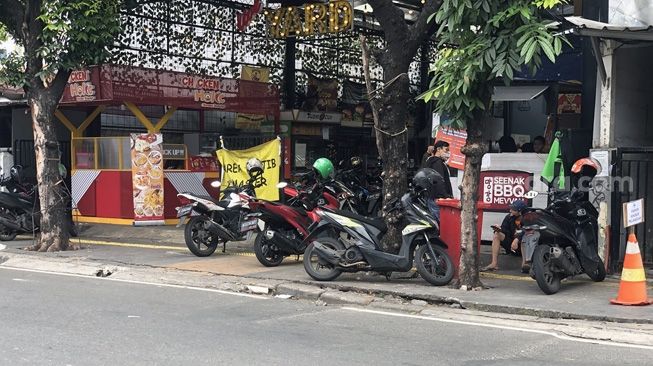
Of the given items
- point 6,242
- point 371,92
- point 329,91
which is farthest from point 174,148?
point 371,92

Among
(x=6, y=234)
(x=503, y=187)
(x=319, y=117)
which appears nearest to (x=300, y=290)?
(x=503, y=187)

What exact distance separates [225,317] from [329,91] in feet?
45.3

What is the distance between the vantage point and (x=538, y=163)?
40.3ft

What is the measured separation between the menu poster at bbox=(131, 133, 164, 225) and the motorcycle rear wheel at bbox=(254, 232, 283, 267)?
5.93m

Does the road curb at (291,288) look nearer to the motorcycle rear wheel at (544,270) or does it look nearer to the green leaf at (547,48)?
the motorcycle rear wheel at (544,270)

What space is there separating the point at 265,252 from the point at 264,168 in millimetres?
3088

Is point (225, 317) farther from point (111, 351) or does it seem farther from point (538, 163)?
point (538, 163)

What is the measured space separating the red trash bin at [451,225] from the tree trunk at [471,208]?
44 cm

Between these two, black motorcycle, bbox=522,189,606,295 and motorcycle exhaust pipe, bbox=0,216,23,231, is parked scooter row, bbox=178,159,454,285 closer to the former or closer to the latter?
black motorcycle, bbox=522,189,606,295

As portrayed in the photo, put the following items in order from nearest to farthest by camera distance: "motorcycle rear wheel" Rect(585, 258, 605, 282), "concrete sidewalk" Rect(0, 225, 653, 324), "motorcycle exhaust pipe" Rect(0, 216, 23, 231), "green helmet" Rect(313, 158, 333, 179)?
"concrete sidewalk" Rect(0, 225, 653, 324) → "motorcycle rear wheel" Rect(585, 258, 605, 282) → "green helmet" Rect(313, 158, 333, 179) → "motorcycle exhaust pipe" Rect(0, 216, 23, 231)

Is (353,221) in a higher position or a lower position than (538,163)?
lower

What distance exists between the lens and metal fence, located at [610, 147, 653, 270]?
10086 mm

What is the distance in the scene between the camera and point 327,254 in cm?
963

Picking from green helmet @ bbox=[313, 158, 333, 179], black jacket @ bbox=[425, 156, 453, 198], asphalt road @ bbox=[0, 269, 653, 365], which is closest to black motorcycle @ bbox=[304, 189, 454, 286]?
asphalt road @ bbox=[0, 269, 653, 365]
